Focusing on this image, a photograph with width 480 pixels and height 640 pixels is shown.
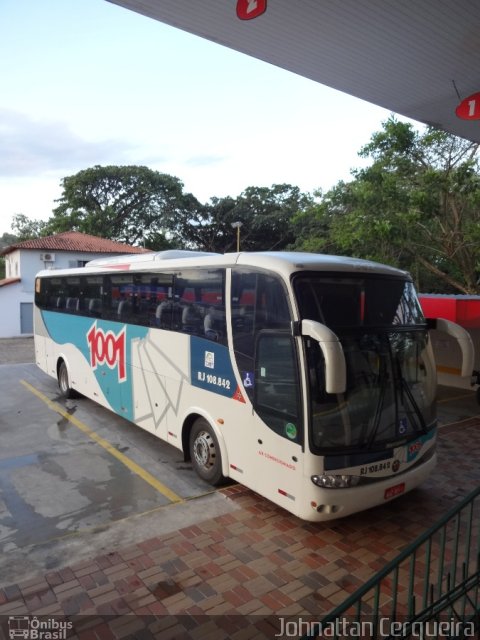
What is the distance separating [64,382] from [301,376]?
8046 mm

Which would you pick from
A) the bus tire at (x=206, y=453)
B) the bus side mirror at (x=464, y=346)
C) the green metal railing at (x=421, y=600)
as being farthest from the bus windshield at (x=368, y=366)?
→ the bus tire at (x=206, y=453)

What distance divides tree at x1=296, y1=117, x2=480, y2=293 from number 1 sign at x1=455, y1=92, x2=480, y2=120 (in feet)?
14.5

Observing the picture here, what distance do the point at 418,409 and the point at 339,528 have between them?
155 cm

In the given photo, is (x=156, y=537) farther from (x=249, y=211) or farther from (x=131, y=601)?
(x=249, y=211)

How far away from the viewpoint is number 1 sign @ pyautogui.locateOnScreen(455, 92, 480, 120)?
728cm

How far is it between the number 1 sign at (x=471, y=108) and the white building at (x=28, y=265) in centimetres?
2587

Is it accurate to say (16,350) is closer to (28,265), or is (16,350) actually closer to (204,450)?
(28,265)

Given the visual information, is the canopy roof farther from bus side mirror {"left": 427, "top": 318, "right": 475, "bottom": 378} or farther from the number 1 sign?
bus side mirror {"left": 427, "top": 318, "right": 475, "bottom": 378}

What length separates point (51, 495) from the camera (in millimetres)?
5867

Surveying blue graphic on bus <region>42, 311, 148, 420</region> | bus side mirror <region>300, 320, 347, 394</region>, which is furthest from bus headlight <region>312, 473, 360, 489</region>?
blue graphic on bus <region>42, 311, 148, 420</region>

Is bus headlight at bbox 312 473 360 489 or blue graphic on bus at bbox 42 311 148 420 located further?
blue graphic on bus at bbox 42 311 148 420

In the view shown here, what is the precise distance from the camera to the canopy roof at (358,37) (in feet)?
19.0

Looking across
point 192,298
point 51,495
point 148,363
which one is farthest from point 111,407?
point 192,298

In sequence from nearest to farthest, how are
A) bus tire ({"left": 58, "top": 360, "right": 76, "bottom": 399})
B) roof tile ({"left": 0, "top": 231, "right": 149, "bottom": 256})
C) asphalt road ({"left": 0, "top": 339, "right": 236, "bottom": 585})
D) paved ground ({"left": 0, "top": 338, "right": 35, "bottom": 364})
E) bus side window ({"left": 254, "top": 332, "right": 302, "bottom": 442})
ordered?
bus side window ({"left": 254, "top": 332, "right": 302, "bottom": 442}), asphalt road ({"left": 0, "top": 339, "right": 236, "bottom": 585}), bus tire ({"left": 58, "top": 360, "right": 76, "bottom": 399}), paved ground ({"left": 0, "top": 338, "right": 35, "bottom": 364}), roof tile ({"left": 0, "top": 231, "right": 149, "bottom": 256})
